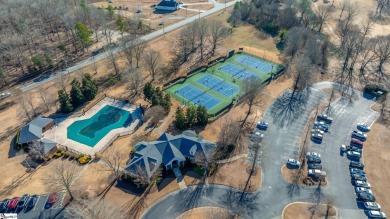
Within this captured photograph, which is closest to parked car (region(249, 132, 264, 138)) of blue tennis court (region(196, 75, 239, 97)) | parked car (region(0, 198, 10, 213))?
blue tennis court (region(196, 75, 239, 97))

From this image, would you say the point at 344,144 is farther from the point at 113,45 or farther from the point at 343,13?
the point at 343,13

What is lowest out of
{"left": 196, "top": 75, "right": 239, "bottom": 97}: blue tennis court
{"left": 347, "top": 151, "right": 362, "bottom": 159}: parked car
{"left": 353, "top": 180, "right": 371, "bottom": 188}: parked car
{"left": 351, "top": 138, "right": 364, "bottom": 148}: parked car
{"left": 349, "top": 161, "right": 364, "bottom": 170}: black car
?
{"left": 353, "top": 180, "right": 371, "bottom": 188}: parked car

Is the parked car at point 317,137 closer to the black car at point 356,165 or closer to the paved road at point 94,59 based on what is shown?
the black car at point 356,165

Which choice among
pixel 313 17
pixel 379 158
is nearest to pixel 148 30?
pixel 313 17

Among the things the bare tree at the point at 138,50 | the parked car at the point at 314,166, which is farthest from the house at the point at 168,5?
Answer: the parked car at the point at 314,166

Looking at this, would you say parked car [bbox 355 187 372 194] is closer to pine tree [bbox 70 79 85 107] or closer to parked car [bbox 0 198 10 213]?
parked car [bbox 0 198 10 213]

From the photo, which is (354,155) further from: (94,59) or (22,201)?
(94,59)

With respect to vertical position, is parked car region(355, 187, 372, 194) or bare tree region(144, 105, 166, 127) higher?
bare tree region(144, 105, 166, 127)
